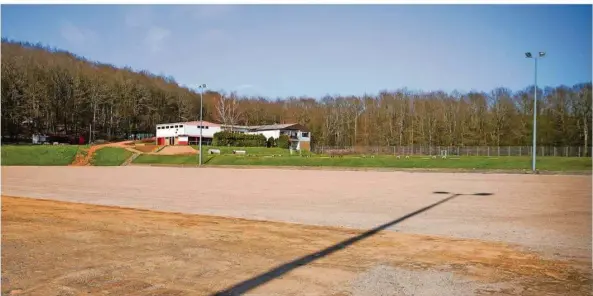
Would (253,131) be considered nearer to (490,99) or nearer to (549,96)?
(490,99)

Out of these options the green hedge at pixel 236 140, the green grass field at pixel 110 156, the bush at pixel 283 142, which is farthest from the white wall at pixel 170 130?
the green grass field at pixel 110 156

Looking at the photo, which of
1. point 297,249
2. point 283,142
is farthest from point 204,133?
point 297,249

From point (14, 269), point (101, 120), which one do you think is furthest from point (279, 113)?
point (14, 269)

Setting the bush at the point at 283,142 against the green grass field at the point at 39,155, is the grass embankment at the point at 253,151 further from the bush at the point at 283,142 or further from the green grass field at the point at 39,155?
the green grass field at the point at 39,155

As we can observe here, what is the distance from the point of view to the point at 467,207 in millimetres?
13758

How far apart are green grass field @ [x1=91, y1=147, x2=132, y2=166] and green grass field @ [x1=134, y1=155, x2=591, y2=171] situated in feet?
6.74

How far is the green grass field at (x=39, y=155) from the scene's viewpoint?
49.9 metres

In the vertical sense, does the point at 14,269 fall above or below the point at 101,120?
below

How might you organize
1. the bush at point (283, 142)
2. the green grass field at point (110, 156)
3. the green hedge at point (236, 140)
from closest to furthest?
the green grass field at point (110, 156) < the green hedge at point (236, 140) < the bush at point (283, 142)

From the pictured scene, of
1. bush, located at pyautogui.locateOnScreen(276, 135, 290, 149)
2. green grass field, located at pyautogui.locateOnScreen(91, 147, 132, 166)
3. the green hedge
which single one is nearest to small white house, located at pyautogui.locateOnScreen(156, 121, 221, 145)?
the green hedge

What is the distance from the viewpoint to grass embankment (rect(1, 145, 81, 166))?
164 ft

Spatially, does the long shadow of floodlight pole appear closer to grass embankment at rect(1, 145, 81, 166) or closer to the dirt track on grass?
the dirt track on grass

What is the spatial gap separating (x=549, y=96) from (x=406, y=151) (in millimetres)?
39969

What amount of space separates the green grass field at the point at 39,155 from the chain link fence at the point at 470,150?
43.7 m
